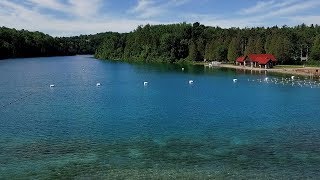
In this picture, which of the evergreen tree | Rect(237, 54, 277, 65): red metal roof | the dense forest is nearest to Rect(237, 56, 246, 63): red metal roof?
the dense forest

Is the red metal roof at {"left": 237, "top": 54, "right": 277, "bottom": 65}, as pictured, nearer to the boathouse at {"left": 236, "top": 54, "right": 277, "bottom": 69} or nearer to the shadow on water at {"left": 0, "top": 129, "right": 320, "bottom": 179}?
the boathouse at {"left": 236, "top": 54, "right": 277, "bottom": 69}

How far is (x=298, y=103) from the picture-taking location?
48.2 meters

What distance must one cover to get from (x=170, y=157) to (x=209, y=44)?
101 meters

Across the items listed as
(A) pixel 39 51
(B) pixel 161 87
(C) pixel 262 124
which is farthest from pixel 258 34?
(A) pixel 39 51

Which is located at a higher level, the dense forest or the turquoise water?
the dense forest

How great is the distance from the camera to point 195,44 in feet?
430

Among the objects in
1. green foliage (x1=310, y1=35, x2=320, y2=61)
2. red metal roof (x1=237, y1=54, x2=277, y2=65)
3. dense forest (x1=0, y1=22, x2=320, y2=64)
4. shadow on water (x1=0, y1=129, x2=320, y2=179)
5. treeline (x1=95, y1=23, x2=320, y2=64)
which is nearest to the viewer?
shadow on water (x1=0, y1=129, x2=320, y2=179)

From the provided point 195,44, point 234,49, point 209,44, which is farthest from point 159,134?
point 195,44

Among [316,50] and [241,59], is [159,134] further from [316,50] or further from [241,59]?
[241,59]

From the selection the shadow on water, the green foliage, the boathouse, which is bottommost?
the shadow on water

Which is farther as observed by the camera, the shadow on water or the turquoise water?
the turquoise water

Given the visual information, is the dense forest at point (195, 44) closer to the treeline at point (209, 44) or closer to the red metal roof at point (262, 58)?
the treeline at point (209, 44)

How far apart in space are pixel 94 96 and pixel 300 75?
45.3 meters

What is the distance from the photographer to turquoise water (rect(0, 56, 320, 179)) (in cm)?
2408
